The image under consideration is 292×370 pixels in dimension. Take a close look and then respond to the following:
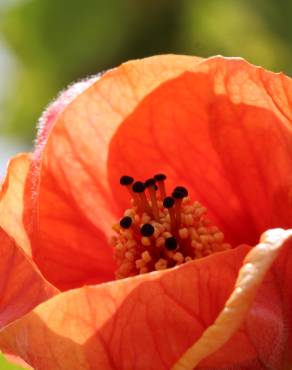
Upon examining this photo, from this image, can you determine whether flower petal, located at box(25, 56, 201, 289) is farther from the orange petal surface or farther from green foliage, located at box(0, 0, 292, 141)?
green foliage, located at box(0, 0, 292, 141)

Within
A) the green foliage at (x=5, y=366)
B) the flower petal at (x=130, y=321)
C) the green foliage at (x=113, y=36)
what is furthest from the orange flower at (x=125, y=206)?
the green foliage at (x=113, y=36)

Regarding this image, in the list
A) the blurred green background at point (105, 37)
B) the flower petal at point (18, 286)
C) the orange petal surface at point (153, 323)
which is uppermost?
the blurred green background at point (105, 37)

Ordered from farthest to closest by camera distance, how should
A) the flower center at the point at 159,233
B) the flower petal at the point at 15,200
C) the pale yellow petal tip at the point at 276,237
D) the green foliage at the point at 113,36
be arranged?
the green foliage at the point at 113,36, the flower center at the point at 159,233, the flower petal at the point at 15,200, the pale yellow petal tip at the point at 276,237

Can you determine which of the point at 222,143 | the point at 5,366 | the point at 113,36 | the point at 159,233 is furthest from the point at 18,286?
the point at 113,36

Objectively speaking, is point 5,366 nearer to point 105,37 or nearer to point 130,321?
point 130,321

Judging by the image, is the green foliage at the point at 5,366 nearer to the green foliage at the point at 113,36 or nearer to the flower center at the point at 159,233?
the flower center at the point at 159,233
